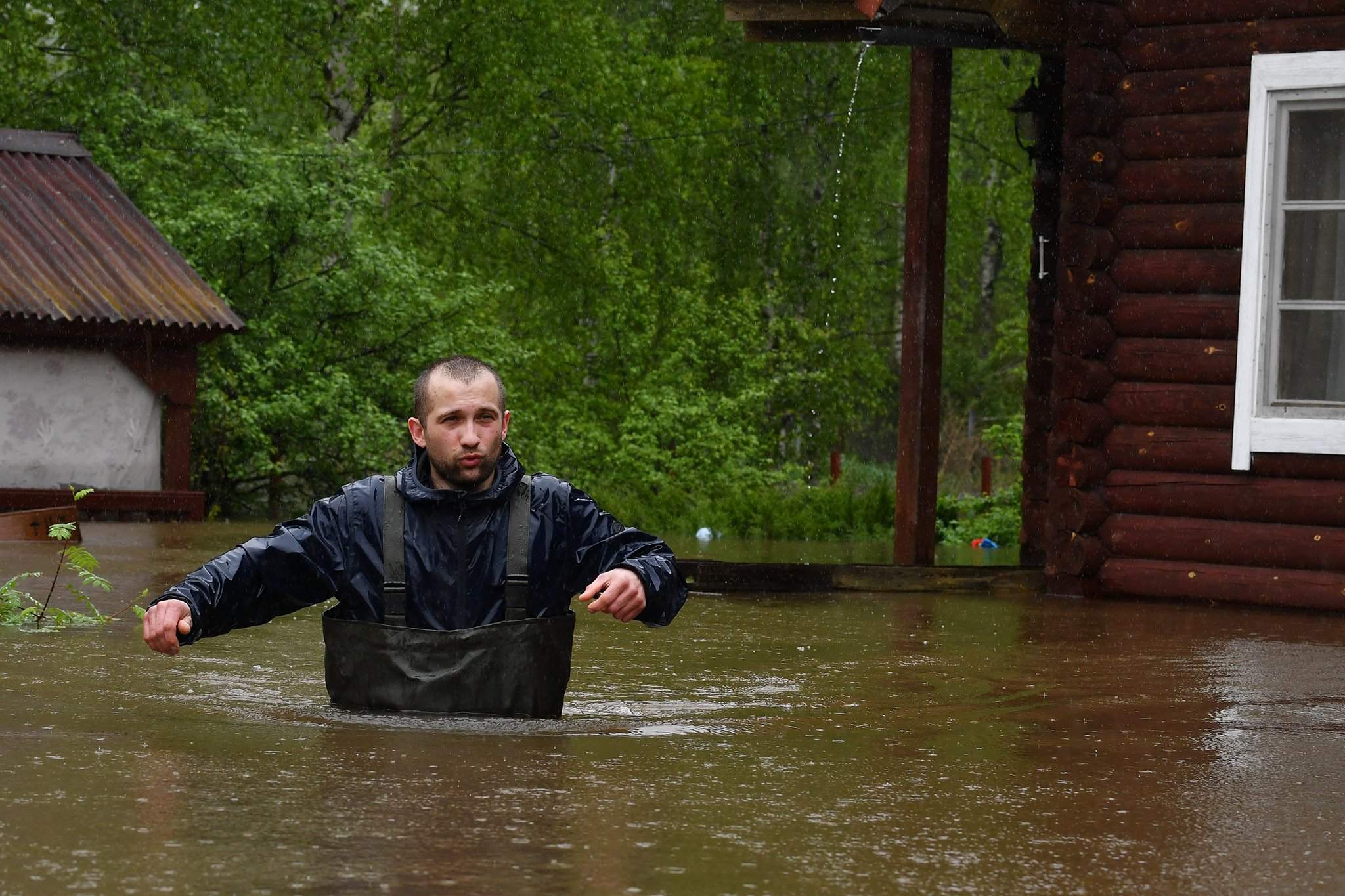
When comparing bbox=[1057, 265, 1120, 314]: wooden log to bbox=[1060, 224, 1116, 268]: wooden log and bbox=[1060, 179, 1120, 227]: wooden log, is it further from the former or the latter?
Answer: bbox=[1060, 179, 1120, 227]: wooden log

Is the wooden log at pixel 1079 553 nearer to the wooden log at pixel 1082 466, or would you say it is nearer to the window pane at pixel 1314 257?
the wooden log at pixel 1082 466

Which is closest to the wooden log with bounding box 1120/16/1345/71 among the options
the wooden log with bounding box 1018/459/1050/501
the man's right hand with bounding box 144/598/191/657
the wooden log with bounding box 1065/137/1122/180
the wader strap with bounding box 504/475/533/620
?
the wooden log with bounding box 1065/137/1122/180

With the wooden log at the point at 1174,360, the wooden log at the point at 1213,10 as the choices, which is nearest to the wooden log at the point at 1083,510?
the wooden log at the point at 1174,360

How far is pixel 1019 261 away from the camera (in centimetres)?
4038

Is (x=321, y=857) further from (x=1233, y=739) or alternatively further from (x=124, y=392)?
(x=124, y=392)

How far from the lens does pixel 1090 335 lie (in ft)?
39.0

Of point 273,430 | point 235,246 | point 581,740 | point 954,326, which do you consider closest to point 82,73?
point 235,246

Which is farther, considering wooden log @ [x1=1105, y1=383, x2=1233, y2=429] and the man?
wooden log @ [x1=1105, y1=383, x2=1233, y2=429]

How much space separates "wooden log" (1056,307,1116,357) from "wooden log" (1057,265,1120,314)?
44 mm

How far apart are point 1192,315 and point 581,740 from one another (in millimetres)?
6730

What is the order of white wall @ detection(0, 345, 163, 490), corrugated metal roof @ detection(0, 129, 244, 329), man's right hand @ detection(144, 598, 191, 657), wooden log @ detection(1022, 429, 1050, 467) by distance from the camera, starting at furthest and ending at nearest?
white wall @ detection(0, 345, 163, 490)
corrugated metal roof @ detection(0, 129, 244, 329)
wooden log @ detection(1022, 429, 1050, 467)
man's right hand @ detection(144, 598, 191, 657)

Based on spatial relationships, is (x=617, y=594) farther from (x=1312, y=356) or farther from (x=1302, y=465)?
(x=1312, y=356)

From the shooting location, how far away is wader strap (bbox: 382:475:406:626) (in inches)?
237

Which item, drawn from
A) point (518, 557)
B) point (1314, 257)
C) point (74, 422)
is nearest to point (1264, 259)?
point (1314, 257)
